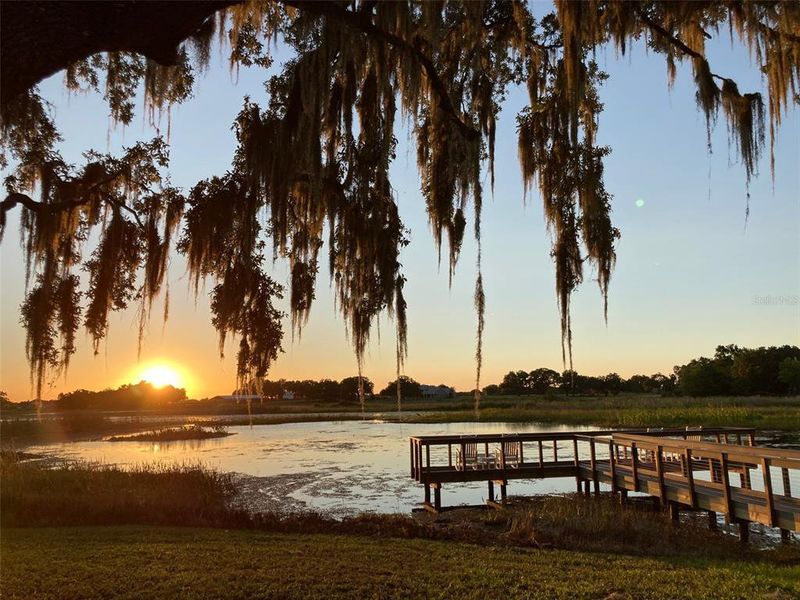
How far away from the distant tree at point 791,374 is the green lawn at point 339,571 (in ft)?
275

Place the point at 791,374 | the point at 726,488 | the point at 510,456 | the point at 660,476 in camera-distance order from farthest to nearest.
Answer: the point at 791,374, the point at 510,456, the point at 660,476, the point at 726,488

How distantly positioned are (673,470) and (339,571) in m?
11.6

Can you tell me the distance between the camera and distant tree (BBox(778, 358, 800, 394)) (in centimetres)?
8006

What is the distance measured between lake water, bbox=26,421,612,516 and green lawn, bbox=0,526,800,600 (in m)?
6.49

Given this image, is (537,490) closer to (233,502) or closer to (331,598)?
(233,502)

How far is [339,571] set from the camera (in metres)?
8.46

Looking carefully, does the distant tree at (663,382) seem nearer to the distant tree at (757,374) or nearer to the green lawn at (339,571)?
the distant tree at (757,374)

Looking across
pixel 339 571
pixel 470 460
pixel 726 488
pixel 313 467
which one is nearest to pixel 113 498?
pixel 339 571

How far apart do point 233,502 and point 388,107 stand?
Result: 15709 mm

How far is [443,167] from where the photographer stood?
23.0 ft

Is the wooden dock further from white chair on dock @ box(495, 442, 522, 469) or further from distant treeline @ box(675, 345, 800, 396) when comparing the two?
distant treeline @ box(675, 345, 800, 396)

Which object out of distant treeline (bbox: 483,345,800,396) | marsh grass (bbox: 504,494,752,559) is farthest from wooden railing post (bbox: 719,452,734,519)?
distant treeline (bbox: 483,345,800,396)

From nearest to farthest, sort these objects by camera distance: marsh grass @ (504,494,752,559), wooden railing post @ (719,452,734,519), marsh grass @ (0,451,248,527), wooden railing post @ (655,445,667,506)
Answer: marsh grass @ (504,494,752,559) < wooden railing post @ (719,452,734,519) < marsh grass @ (0,451,248,527) < wooden railing post @ (655,445,667,506)

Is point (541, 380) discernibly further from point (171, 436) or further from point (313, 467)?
point (313, 467)
